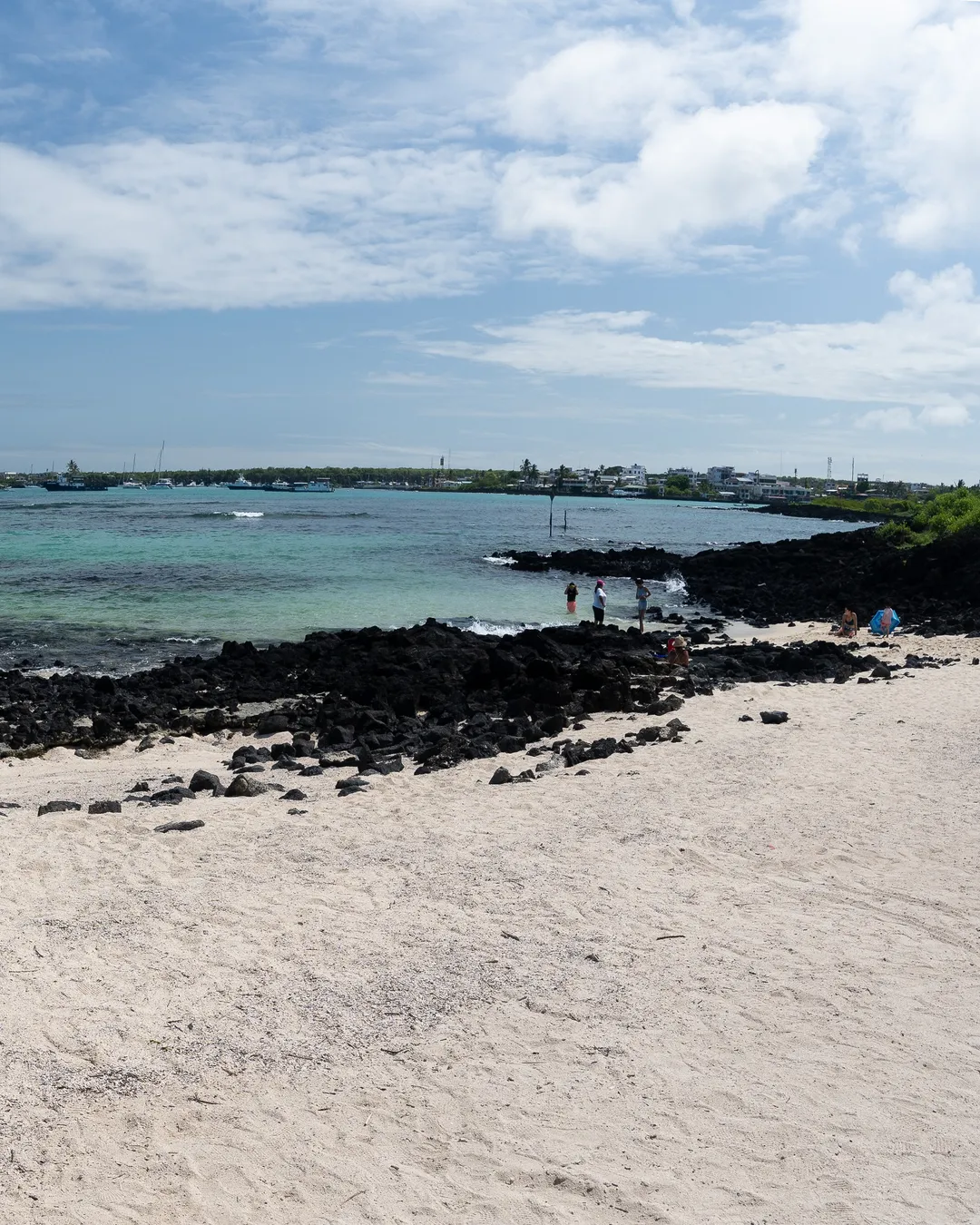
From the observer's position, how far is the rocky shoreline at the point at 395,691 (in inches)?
531

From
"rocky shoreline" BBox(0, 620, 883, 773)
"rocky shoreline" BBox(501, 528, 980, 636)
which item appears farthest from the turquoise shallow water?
"rocky shoreline" BBox(0, 620, 883, 773)

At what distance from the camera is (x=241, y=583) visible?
3553 centimetres

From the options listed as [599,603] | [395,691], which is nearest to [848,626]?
[599,603]

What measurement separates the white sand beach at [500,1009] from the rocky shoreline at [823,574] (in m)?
17.5

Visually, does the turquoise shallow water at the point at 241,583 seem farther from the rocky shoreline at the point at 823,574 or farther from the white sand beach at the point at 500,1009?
the white sand beach at the point at 500,1009

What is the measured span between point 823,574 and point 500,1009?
3633 centimetres

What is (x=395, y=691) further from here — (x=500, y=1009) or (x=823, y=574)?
(x=823, y=574)

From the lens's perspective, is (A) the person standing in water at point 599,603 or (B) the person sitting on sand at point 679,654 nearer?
(B) the person sitting on sand at point 679,654

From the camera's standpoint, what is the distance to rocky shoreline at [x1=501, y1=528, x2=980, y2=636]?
28953 millimetres

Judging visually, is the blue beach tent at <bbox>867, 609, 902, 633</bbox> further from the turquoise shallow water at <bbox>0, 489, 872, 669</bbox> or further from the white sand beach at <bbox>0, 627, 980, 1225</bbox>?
the white sand beach at <bbox>0, 627, 980, 1225</bbox>

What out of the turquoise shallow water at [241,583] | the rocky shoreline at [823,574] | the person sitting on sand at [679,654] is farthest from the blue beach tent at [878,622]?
the turquoise shallow water at [241,583]

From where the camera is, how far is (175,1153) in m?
4.56

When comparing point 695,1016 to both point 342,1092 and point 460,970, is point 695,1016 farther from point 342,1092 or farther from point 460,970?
point 342,1092

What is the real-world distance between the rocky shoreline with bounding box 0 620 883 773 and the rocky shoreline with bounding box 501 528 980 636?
887cm
